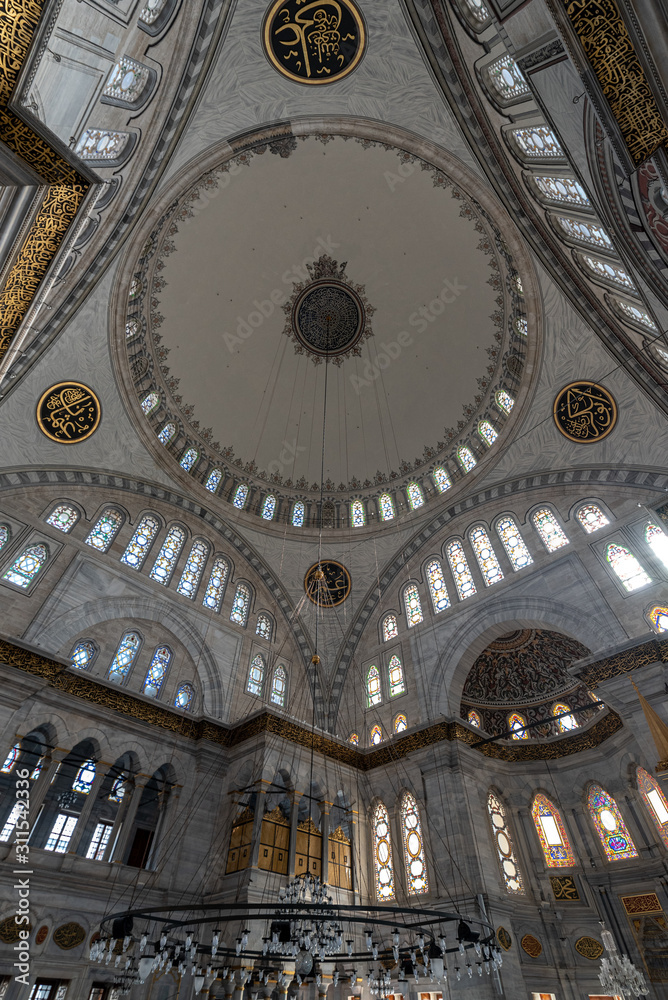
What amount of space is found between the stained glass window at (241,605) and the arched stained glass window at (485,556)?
6.84 metres

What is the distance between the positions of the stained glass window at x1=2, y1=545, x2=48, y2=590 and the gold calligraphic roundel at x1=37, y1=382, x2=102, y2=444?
2.72 m

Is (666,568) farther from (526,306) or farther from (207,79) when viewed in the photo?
(207,79)

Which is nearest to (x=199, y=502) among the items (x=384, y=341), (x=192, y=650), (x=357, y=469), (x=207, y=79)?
(x=192, y=650)

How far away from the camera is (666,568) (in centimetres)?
1052

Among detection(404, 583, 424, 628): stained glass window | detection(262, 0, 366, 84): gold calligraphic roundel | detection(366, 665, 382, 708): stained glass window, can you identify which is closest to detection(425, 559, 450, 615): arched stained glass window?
detection(404, 583, 424, 628): stained glass window

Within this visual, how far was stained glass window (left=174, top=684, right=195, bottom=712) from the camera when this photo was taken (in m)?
12.7

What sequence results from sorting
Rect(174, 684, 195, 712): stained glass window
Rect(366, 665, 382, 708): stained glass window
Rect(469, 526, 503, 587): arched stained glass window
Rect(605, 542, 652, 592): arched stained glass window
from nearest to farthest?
Rect(605, 542, 652, 592): arched stained glass window
Rect(174, 684, 195, 712): stained glass window
Rect(469, 526, 503, 587): arched stained glass window
Rect(366, 665, 382, 708): stained glass window

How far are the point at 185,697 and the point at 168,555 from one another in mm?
3768

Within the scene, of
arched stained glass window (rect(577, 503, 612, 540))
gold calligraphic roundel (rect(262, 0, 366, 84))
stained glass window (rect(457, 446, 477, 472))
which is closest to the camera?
gold calligraphic roundel (rect(262, 0, 366, 84))

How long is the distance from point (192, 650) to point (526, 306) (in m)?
12.1

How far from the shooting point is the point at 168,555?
14336mm

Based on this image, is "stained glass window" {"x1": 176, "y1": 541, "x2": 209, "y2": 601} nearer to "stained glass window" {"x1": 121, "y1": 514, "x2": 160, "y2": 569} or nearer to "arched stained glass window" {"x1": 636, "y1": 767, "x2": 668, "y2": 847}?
"stained glass window" {"x1": 121, "y1": 514, "x2": 160, "y2": 569}

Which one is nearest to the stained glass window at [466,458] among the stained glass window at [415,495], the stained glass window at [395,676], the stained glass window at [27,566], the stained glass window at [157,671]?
the stained glass window at [415,495]

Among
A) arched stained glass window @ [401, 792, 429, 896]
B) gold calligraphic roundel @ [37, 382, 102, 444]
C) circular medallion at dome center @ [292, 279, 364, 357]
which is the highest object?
circular medallion at dome center @ [292, 279, 364, 357]
